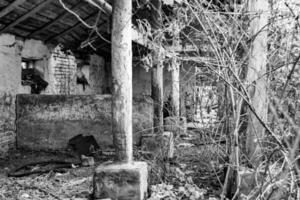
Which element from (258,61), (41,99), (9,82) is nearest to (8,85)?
(9,82)

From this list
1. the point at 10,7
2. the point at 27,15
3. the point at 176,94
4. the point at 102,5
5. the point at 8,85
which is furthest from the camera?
the point at 176,94

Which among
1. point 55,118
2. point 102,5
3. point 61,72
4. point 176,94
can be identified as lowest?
point 55,118

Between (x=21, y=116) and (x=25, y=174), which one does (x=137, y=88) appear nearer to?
(x=21, y=116)

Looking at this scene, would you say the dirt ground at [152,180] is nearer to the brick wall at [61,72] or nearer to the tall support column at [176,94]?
the tall support column at [176,94]

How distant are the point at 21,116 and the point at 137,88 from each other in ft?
21.3

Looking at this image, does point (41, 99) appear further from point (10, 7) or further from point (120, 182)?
point (120, 182)

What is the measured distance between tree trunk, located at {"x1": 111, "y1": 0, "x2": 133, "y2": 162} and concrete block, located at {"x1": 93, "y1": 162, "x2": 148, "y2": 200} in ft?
0.53

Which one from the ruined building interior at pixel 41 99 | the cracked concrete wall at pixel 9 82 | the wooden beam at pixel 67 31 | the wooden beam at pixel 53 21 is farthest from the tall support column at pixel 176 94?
the cracked concrete wall at pixel 9 82

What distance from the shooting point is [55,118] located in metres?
6.80

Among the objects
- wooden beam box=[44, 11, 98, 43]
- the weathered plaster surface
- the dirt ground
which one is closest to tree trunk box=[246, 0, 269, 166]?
the dirt ground

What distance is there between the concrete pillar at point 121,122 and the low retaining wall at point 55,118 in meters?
2.98

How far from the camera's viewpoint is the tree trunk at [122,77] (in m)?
3.81

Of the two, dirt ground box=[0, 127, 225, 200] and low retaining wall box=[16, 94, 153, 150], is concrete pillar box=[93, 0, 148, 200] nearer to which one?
dirt ground box=[0, 127, 225, 200]

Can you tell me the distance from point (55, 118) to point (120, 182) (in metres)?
3.53
